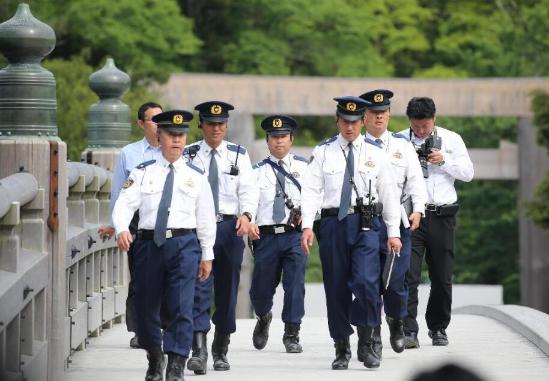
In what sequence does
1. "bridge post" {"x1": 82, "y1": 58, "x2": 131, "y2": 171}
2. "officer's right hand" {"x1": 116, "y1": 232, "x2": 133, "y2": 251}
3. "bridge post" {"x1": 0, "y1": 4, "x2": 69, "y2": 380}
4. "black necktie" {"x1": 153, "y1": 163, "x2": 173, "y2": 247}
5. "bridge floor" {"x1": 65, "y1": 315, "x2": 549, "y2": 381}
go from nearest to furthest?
"bridge post" {"x1": 0, "y1": 4, "x2": 69, "y2": 380} < "officer's right hand" {"x1": 116, "y1": 232, "x2": 133, "y2": 251} < "black necktie" {"x1": 153, "y1": 163, "x2": 173, "y2": 247} < "bridge floor" {"x1": 65, "y1": 315, "x2": 549, "y2": 381} < "bridge post" {"x1": 82, "y1": 58, "x2": 131, "y2": 171}

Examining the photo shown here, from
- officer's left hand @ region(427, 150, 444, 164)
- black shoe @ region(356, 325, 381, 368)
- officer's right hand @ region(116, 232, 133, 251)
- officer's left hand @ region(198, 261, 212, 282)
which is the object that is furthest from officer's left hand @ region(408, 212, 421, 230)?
officer's right hand @ region(116, 232, 133, 251)

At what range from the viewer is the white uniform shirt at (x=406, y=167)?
42.8ft

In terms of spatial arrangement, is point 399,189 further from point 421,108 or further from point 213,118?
point 213,118

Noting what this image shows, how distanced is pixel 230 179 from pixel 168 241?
187cm

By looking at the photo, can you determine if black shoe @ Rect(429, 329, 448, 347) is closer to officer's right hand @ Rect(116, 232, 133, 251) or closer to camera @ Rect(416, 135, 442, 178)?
Result: camera @ Rect(416, 135, 442, 178)

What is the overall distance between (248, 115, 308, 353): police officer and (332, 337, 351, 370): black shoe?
1572mm

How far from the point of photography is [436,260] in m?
14.0

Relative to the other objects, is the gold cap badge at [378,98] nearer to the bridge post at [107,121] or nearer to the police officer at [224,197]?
the police officer at [224,197]

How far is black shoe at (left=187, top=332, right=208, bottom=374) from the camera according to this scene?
465 inches

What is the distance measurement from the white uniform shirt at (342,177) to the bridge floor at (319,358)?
3.43 ft

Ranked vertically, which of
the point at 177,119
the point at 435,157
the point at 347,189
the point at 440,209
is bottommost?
the point at 440,209

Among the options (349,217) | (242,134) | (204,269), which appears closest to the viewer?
(204,269)

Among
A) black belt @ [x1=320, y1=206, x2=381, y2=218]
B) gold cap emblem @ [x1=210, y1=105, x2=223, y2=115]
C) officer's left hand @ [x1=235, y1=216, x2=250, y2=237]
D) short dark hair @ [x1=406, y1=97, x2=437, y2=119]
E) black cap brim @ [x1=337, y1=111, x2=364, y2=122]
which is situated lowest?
officer's left hand @ [x1=235, y1=216, x2=250, y2=237]

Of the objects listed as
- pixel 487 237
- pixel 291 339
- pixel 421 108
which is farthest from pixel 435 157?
pixel 487 237
